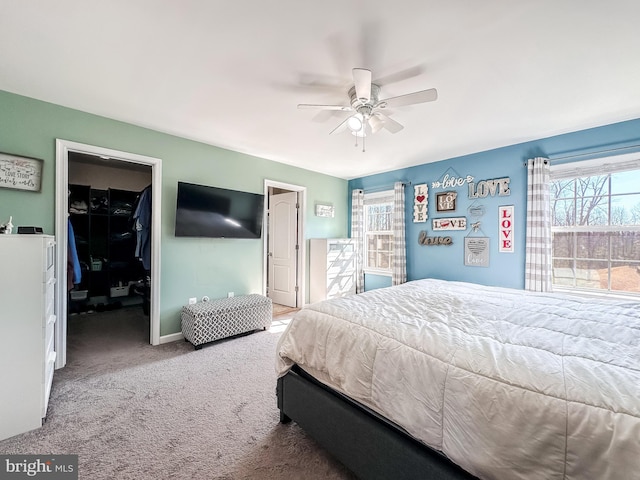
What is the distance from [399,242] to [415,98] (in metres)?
2.74

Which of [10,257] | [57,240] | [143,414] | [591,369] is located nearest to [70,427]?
[143,414]

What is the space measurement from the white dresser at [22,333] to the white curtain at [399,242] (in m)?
4.00

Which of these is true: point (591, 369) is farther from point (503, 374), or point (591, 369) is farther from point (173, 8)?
point (173, 8)

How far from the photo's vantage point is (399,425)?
118cm

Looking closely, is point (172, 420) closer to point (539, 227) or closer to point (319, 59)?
point (319, 59)

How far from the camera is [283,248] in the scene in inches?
193

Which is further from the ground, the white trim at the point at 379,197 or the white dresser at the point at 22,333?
the white trim at the point at 379,197

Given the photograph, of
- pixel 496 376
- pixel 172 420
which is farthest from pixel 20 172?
pixel 496 376

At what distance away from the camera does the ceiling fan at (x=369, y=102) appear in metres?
1.80

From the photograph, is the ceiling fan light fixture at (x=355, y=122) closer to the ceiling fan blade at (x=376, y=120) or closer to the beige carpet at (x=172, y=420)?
the ceiling fan blade at (x=376, y=120)

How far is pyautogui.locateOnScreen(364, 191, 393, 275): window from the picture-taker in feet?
15.6

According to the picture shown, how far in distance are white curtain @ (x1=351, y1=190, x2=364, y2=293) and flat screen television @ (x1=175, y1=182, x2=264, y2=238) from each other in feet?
6.34

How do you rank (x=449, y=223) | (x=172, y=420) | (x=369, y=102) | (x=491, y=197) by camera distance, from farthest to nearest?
(x=449, y=223) → (x=491, y=197) → (x=369, y=102) → (x=172, y=420)

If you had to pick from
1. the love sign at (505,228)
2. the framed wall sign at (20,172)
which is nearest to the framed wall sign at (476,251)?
the love sign at (505,228)
